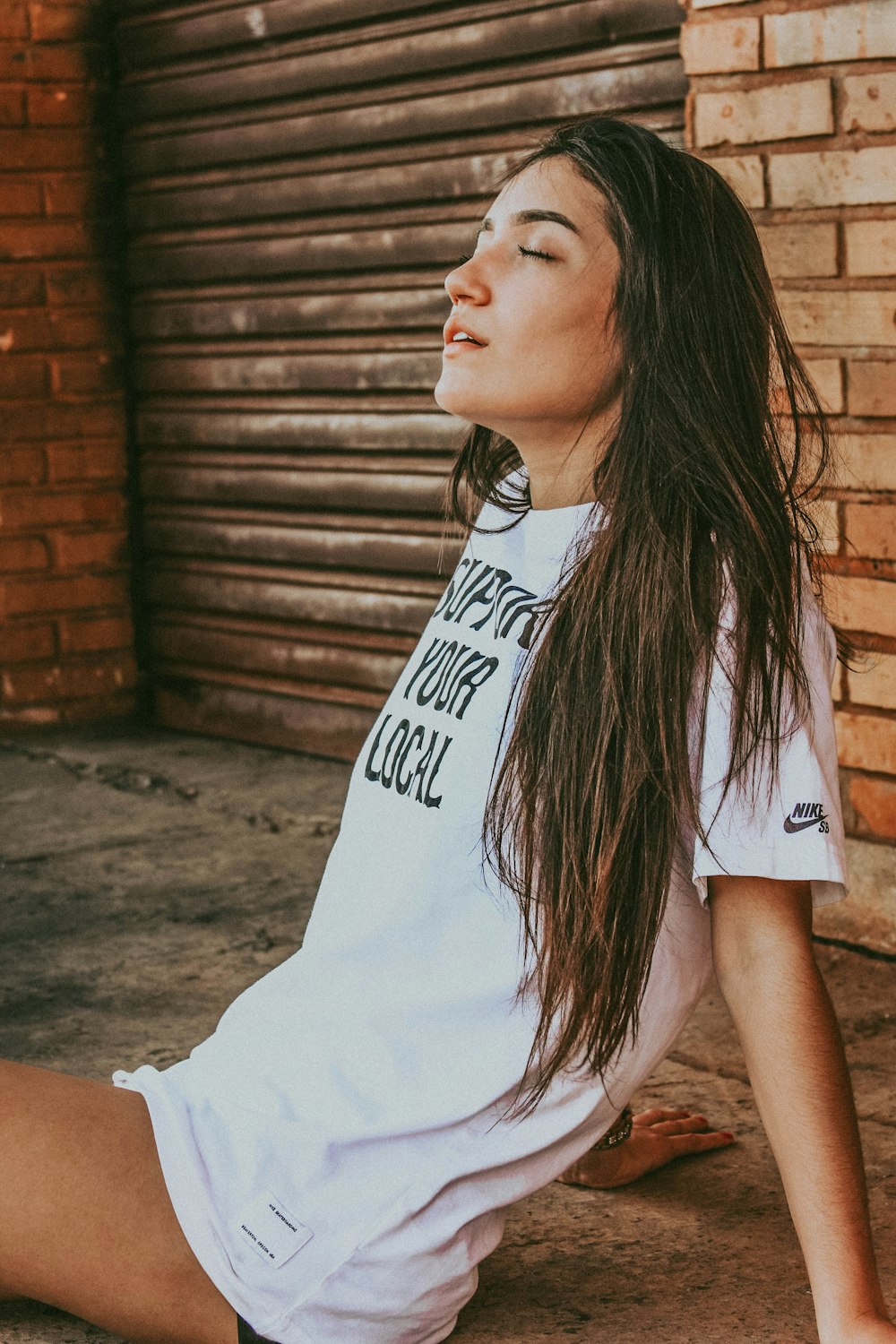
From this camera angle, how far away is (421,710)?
2049mm

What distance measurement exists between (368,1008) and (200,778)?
3.23 meters

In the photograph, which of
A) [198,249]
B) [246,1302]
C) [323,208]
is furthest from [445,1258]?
[198,249]

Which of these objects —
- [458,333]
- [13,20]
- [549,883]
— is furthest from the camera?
[13,20]

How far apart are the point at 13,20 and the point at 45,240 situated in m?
0.69

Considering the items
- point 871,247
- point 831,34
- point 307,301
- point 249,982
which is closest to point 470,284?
point 871,247

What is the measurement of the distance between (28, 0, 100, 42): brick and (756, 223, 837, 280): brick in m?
3.08

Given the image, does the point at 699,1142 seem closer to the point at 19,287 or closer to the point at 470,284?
the point at 470,284

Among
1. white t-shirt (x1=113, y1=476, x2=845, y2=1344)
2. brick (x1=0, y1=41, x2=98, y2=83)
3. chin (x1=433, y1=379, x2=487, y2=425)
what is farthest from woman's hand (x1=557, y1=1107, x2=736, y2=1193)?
brick (x1=0, y1=41, x2=98, y2=83)

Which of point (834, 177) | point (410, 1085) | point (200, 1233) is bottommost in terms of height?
point (200, 1233)

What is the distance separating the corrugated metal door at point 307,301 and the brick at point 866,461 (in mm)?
1196

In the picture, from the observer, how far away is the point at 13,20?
541 cm

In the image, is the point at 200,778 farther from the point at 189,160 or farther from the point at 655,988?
the point at 655,988

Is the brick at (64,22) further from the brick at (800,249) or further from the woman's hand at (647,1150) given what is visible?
the woman's hand at (647,1150)

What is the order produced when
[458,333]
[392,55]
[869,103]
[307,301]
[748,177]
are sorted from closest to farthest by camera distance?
1. [458,333]
2. [869,103]
3. [748,177]
4. [392,55]
5. [307,301]
